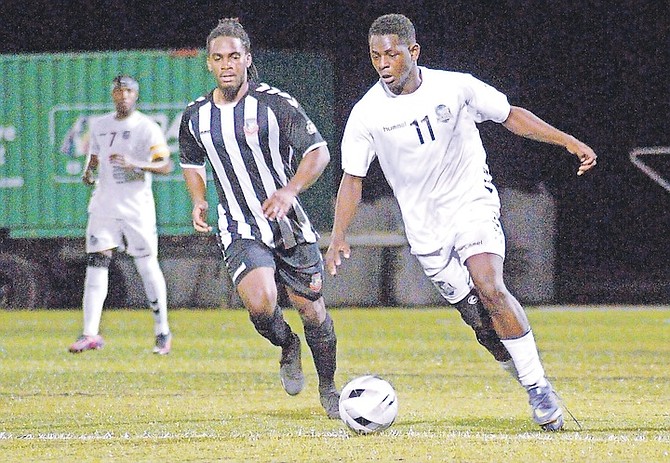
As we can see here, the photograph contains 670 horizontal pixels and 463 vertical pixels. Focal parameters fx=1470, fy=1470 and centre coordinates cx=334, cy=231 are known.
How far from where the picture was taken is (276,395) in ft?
30.2

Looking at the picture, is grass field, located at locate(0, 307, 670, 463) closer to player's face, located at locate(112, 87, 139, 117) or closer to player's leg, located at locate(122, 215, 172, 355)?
player's leg, located at locate(122, 215, 172, 355)

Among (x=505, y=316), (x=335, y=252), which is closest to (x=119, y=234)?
(x=335, y=252)

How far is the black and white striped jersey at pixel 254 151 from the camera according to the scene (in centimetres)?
777

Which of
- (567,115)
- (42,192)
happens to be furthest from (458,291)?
(567,115)

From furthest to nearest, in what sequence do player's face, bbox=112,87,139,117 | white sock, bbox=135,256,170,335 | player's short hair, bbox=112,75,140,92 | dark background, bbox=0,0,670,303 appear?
dark background, bbox=0,0,670,303 → white sock, bbox=135,256,170,335 → player's face, bbox=112,87,139,117 → player's short hair, bbox=112,75,140,92

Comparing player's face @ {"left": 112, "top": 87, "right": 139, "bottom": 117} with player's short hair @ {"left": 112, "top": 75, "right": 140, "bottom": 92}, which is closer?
player's short hair @ {"left": 112, "top": 75, "right": 140, "bottom": 92}

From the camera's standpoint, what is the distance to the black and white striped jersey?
7.77 meters

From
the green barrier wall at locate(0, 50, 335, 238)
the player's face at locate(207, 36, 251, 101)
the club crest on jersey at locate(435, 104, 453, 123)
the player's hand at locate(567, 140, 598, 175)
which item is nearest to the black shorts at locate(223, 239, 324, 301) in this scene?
the player's face at locate(207, 36, 251, 101)

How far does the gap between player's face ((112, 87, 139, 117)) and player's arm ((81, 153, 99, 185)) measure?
0.43m

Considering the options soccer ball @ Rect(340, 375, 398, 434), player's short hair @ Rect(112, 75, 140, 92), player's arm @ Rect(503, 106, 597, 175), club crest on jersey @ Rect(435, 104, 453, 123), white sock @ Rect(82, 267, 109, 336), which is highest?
club crest on jersey @ Rect(435, 104, 453, 123)

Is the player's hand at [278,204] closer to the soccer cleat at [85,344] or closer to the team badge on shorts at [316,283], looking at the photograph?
the team badge on shorts at [316,283]

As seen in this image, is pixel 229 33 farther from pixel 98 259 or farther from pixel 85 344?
pixel 85 344

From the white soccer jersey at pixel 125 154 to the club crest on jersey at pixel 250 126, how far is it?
436cm

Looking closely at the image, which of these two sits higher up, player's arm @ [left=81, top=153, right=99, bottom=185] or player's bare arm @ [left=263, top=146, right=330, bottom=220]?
player's bare arm @ [left=263, top=146, right=330, bottom=220]
